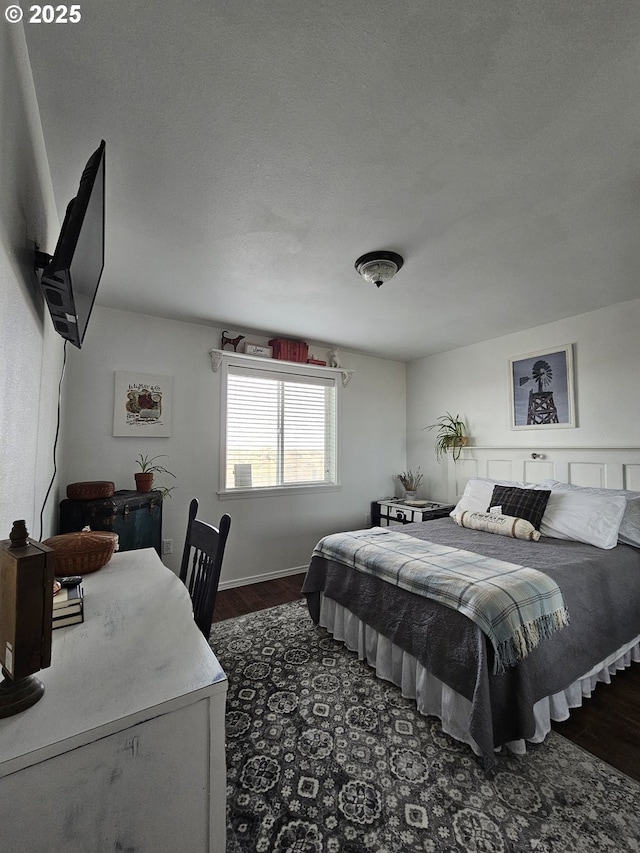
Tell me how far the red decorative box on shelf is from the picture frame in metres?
1.10

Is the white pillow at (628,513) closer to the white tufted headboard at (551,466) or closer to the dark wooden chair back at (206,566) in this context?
the white tufted headboard at (551,466)

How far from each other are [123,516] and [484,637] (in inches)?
89.2

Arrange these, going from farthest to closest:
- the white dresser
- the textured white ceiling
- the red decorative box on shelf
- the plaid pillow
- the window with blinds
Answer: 1. the red decorative box on shelf
2. the window with blinds
3. the plaid pillow
4. the textured white ceiling
5. the white dresser

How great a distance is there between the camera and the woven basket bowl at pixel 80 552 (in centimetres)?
147

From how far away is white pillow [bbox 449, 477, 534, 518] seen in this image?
3.23 metres

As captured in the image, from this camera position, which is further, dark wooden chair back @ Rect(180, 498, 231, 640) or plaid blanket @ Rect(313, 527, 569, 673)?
plaid blanket @ Rect(313, 527, 569, 673)

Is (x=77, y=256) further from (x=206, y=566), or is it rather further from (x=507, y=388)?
(x=507, y=388)

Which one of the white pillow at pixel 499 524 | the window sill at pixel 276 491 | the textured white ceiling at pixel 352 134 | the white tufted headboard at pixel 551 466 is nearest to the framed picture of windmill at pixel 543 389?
the white tufted headboard at pixel 551 466

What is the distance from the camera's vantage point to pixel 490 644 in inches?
62.1

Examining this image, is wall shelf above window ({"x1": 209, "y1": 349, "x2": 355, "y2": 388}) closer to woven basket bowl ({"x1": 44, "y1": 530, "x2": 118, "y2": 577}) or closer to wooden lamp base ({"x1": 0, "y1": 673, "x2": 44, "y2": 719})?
woven basket bowl ({"x1": 44, "y1": 530, "x2": 118, "y2": 577})

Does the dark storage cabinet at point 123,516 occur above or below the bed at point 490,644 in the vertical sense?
above

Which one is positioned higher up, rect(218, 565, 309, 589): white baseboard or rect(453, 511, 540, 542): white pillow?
rect(453, 511, 540, 542): white pillow

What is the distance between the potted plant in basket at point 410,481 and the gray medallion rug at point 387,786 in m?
2.69

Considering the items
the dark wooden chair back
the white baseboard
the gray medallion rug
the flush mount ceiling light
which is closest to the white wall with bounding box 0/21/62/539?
the dark wooden chair back
